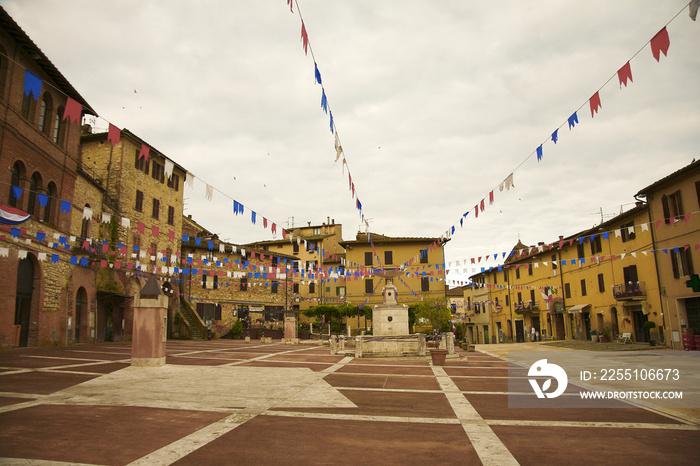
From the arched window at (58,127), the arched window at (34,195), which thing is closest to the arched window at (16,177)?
the arched window at (34,195)

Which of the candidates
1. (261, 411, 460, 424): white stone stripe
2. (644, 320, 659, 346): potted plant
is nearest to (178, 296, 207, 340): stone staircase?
(261, 411, 460, 424): white stone stripe

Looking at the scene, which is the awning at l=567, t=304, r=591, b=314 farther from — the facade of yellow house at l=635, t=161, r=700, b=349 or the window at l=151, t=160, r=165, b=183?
the window at l=151, t=160, r=165, b=183

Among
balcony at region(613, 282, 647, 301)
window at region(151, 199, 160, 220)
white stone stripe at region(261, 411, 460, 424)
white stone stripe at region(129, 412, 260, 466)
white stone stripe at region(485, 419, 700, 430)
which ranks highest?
window at region(151, 199, 160, 220)

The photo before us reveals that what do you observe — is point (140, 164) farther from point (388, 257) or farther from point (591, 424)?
point (591, 424)

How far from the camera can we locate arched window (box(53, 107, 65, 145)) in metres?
20.2

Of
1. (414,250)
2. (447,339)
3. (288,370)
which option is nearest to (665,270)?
(447,339)

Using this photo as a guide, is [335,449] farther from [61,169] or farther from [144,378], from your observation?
[61,169]

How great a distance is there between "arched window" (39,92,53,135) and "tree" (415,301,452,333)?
31.3m

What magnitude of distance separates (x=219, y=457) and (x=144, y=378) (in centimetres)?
737

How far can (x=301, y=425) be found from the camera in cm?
656

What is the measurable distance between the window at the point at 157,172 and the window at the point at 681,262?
3259 centimetres

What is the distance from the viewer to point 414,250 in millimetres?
45781

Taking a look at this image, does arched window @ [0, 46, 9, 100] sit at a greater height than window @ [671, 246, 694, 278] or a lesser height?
greater

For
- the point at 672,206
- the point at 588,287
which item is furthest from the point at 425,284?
the point at 672,206
